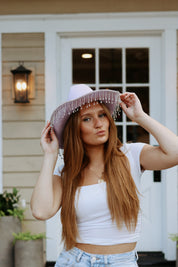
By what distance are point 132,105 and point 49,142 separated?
41 cm

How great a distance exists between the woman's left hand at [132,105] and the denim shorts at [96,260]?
0.59 meters

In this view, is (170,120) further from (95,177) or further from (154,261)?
(95,177)

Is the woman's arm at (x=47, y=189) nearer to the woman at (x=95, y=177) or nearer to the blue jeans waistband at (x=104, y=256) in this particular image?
the woman at (x=95, y=177)

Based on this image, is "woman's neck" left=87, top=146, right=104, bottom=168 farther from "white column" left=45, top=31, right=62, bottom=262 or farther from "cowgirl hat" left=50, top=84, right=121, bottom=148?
"white column" left=45, top=31, right=62, bottom=262

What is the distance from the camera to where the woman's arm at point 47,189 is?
59.6 inches

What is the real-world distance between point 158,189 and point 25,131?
4.95ft

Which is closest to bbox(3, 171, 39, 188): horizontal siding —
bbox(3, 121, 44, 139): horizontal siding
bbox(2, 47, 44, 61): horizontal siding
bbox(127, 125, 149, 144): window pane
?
bbox(3, 121, 44, 139): horizontal siding

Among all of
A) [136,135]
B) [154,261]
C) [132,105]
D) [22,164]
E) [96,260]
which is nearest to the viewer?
[96,260]

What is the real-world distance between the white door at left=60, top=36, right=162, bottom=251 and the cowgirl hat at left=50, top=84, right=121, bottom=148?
228 cm

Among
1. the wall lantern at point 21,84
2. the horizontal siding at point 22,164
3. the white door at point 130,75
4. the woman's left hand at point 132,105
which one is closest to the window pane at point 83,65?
the white door at point 130,75

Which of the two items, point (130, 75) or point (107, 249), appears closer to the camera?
point (107, 249)

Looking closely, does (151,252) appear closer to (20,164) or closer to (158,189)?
(158,189)

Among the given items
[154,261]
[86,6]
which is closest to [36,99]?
[86,6]

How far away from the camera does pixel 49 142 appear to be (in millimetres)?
1646
